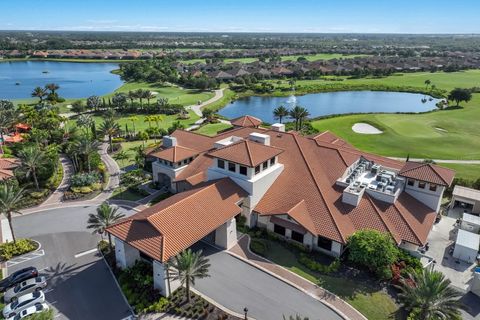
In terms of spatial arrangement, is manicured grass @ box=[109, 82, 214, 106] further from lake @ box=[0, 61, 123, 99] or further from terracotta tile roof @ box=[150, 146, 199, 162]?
terracotta tile roof @ box=[150, 146, 199, 162]

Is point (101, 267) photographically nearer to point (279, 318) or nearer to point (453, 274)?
point (279, 318)

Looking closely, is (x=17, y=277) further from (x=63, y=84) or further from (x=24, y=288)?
(x=63, y=84)

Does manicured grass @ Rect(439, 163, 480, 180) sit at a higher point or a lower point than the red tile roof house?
lower

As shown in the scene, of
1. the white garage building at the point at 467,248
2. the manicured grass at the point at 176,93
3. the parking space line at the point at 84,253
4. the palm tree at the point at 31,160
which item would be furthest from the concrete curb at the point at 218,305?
the manicured grass at the point at 176,93

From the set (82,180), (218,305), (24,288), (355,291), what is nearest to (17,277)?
(24,288)

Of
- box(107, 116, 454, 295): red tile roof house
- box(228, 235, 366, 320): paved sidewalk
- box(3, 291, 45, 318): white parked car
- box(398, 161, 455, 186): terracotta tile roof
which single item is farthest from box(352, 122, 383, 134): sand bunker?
box(3, 291, 45, 318): white parked car

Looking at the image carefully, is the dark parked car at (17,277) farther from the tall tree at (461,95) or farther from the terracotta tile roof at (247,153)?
the tall tree at (461,95)

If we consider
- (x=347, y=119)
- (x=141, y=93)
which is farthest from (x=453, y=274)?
(x=141, y=93)
